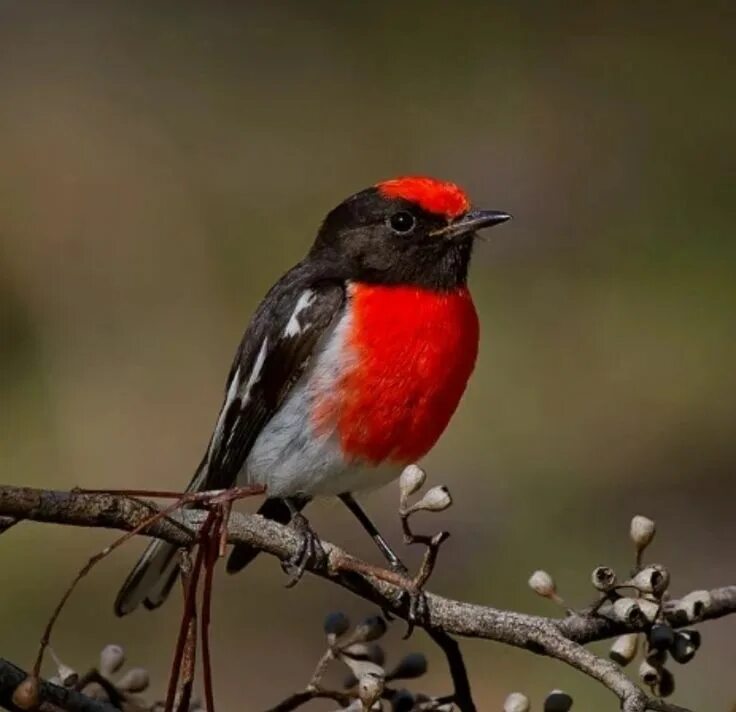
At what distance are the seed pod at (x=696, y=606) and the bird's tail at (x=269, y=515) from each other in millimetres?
1450

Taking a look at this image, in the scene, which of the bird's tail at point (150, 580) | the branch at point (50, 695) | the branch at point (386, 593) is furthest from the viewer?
the bird's tail at point (150, 580)

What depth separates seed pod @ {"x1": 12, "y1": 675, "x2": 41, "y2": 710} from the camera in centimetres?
188

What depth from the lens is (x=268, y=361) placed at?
362 cm

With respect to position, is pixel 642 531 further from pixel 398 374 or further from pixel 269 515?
pixel 269 515

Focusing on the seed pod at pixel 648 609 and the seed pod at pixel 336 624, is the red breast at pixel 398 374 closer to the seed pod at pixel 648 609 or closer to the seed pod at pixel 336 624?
the seed pod at pixel 336 624

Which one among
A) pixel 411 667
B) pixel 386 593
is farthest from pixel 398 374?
pixel 411 667

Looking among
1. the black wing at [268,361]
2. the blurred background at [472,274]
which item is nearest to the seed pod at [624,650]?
the black wing at [268,361]

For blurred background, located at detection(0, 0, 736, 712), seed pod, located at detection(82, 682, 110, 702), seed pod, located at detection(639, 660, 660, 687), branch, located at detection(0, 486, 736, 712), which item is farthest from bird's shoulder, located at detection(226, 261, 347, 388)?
blurred background, located at detection(0, 0, 736, 712)

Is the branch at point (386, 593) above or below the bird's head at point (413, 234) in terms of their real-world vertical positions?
below

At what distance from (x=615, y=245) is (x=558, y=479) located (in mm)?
2283

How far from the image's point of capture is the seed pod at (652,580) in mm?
2273

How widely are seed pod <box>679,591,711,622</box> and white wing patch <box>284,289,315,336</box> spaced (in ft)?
4.68

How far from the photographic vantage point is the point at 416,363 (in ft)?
11.6

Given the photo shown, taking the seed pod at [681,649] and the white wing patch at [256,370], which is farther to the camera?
the white wing patch at [256,370]
